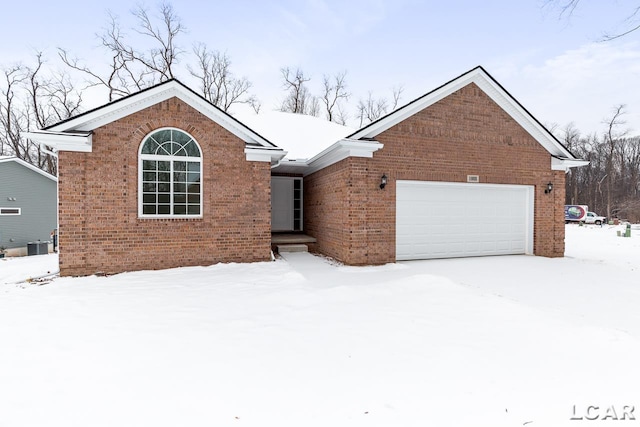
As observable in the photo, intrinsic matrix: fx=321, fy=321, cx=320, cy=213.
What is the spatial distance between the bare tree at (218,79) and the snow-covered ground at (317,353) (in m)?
23.1

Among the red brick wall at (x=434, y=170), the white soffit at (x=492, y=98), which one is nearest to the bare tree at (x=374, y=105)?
the white soffit at (x=492, y=98)

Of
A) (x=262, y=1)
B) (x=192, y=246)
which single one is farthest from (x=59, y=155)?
(x=262, y=1)

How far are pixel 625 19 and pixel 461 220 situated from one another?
5593mm

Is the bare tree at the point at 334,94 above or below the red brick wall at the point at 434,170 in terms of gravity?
above

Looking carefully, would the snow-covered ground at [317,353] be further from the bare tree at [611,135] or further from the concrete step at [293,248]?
the bare tree at [611,135]

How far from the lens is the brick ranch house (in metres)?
7.71

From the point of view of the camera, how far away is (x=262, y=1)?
1200 cm

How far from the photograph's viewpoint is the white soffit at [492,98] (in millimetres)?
8703

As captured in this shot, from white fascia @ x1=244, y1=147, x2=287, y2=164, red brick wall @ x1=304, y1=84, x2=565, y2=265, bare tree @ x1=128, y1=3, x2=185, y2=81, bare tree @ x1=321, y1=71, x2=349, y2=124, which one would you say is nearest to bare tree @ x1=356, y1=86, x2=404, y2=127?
bare tree @ x1=321, y1=71, x2=349, y2=124

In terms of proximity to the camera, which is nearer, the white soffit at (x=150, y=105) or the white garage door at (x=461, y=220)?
the white soffit at (x=150, y=105)

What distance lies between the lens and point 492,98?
32.0ft

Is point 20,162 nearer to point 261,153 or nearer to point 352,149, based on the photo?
point 261,153

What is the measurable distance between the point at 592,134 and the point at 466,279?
187 feet

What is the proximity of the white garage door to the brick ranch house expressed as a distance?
0.03 metres
